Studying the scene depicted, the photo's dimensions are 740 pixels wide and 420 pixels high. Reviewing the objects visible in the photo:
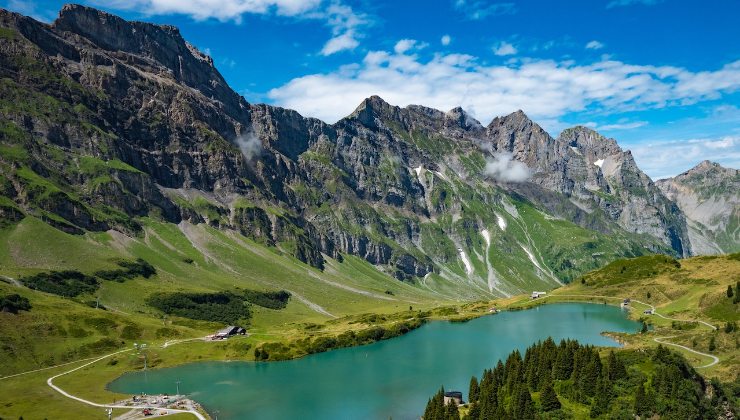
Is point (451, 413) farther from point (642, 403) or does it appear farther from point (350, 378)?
point (350, 378)

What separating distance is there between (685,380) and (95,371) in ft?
474

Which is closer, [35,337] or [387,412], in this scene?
[387,412]

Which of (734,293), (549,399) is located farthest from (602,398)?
(734,293)

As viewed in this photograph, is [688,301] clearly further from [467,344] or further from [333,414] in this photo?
[333,414]

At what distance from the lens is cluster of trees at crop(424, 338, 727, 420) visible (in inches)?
3755

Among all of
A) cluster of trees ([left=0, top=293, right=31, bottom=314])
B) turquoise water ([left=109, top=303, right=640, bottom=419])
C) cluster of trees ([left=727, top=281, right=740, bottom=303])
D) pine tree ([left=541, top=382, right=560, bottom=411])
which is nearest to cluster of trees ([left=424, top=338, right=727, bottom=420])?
pine tree ([left=541, top=382, right=560, bottom=411])

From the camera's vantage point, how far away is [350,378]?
152 m

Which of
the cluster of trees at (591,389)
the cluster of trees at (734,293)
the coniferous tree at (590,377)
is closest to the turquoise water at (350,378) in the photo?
the cluster of trees at (591,389)

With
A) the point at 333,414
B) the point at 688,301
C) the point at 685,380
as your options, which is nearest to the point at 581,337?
the point at 688,301

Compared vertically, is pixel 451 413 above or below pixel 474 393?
above

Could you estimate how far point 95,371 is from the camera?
160875 mm

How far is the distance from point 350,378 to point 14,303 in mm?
111043

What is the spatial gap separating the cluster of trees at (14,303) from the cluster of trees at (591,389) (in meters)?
143

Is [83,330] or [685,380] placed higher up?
[83,330]
